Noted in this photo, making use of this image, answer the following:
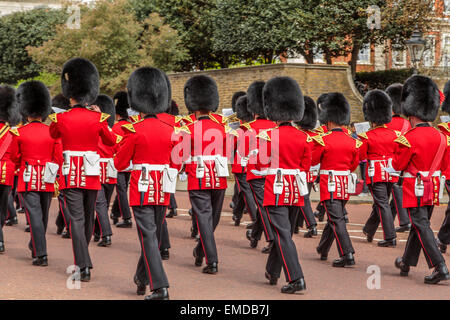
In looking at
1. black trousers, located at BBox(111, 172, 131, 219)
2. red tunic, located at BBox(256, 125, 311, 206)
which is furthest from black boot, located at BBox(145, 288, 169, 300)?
black trousers, located at BBox(111, 172, 131, 219)

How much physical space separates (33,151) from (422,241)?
157 inches

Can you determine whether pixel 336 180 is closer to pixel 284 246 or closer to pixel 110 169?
pixel 284 246

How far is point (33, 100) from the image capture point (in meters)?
7.98

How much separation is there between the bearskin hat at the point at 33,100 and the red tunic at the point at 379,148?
146 inches

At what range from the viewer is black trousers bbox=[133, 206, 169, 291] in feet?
19.3

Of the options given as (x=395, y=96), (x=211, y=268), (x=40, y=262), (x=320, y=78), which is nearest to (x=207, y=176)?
(x=211, y=268)

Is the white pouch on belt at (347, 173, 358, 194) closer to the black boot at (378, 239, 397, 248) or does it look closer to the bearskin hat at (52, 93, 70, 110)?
the black boot at (378, 239, 397, 248)

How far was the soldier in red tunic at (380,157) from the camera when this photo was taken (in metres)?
8.90

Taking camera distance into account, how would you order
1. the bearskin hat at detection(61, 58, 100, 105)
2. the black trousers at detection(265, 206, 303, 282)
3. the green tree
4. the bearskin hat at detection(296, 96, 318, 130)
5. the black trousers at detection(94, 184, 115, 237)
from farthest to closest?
the green tree < the bearskin hat at detection(296, 96, 318, 130) < the black trousers at detection(94, 184, 115, 237) < the bearskin hat at detection(61, 58, 100, 105) < the black trousers at detection(265, 206, 303, 282)

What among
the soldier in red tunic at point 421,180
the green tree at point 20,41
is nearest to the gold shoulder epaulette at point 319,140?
the soldier in red tunic at point 421,180

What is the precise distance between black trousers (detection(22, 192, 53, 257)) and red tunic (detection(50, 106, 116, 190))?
3.12ft

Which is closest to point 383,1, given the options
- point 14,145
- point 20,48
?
point 14,145

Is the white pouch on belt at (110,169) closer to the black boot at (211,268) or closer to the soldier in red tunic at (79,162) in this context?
the soldier in red tunic at (79,162)

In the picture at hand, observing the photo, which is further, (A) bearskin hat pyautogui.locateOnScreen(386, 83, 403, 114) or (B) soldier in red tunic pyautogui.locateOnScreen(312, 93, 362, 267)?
(A) bearskin hat pyautogui.locateOnScreen(386, 83, 403, 114)
